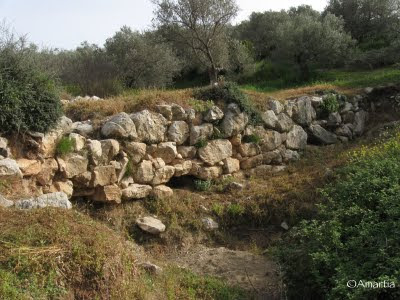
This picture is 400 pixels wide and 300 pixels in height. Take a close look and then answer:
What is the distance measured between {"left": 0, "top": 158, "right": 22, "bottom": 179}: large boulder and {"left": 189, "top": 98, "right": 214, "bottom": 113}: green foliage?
4.56 m

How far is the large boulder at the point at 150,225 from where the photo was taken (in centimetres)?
878

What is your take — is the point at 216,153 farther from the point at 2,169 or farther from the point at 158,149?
the point at 2,169

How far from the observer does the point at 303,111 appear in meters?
13.1

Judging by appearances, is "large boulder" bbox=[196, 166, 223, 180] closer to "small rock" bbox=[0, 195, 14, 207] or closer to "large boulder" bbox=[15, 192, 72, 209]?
"large boulder" bbox=[15, 192, 72, 209]

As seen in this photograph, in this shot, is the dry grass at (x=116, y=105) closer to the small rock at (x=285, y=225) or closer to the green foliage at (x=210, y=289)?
the small rock at (x=285, y=225)

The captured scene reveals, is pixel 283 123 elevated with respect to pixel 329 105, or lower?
lower

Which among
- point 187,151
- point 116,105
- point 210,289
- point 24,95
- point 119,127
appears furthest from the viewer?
point 187,151

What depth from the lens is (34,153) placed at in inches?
312

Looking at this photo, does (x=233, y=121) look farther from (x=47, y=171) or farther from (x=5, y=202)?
(x=5, y=202)

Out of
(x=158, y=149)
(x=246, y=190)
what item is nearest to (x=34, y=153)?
(x=158, y=149)

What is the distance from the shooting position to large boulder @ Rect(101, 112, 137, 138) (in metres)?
9.21

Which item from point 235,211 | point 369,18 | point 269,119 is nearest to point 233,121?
point 269,119

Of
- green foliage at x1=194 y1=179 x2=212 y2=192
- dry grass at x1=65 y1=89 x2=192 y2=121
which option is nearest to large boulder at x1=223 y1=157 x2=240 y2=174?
green foliage at x1=194 y1=179 x2=212 y2=192

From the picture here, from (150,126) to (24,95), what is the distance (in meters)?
2.79
